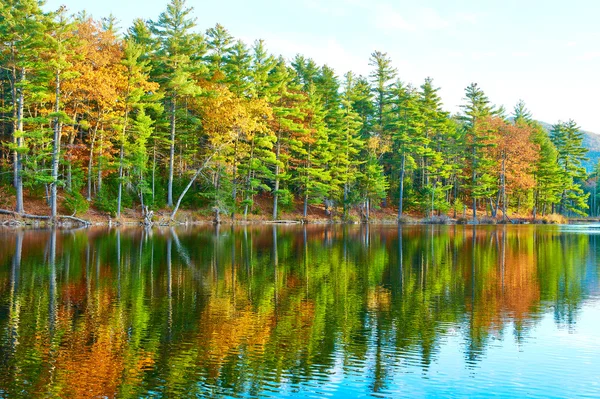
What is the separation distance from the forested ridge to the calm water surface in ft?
71.4

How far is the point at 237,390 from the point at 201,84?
49.7m

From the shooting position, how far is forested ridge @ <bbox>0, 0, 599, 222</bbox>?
40.3 m

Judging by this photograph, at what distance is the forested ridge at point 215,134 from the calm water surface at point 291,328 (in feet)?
→ 71.4

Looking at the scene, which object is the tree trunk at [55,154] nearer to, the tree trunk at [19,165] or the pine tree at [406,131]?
the tree trunk at [19,165]

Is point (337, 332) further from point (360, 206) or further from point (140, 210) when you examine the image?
point (360, 206)

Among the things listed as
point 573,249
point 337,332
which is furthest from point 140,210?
point 337,332

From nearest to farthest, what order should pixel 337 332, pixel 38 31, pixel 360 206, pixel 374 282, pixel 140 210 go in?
pixel 337 332 < pixel 374 282 < pixel 38 31 < pixel 140 210 < pixel 360 206

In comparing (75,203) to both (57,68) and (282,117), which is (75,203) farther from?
(282,117)

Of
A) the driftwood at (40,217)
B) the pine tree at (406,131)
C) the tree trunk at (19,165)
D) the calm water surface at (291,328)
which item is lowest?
the calm water surface at (291,328)

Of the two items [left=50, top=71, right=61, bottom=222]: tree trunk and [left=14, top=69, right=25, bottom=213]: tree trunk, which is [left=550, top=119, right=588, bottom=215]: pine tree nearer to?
[left=50, top=71, right=61, bottom=222]: tree trunk

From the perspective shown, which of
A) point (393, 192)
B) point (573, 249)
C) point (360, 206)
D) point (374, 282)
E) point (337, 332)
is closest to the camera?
point (337, 332)

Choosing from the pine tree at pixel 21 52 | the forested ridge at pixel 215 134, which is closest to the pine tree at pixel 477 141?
the forested ridge at pixel 215 134

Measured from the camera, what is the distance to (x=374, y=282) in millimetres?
17516

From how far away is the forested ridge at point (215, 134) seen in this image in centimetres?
4028
